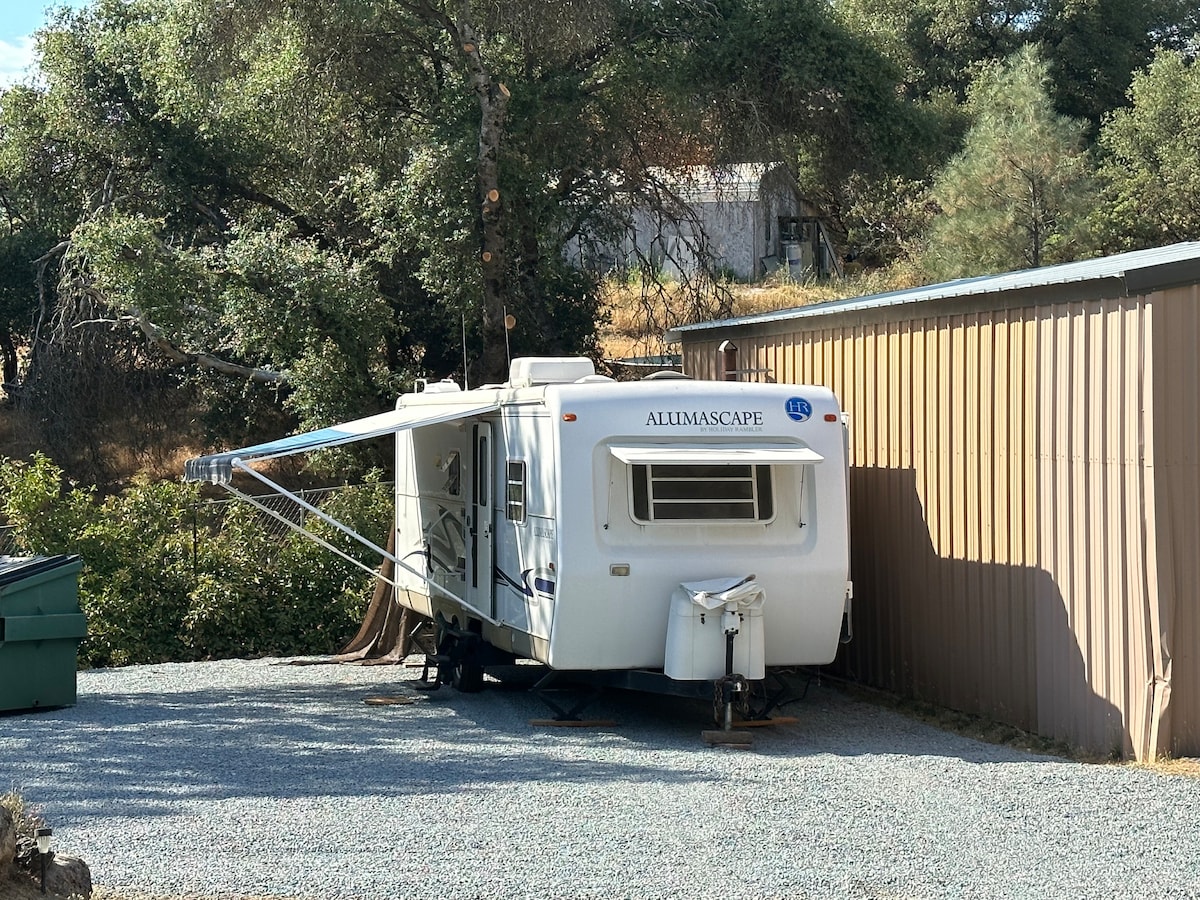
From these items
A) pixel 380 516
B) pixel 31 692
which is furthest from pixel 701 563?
pixel 380 516

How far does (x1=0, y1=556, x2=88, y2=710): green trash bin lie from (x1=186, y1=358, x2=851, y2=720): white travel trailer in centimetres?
339

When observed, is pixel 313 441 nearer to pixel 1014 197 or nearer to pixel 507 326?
pixel 507 326

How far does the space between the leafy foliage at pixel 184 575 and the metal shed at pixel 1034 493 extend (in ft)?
19.5

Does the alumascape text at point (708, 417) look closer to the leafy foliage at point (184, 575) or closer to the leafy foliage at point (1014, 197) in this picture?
the leafy foliage at point (184, 575)

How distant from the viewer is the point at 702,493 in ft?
34.6

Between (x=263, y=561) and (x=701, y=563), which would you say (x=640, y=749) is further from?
(x=263, y=561)

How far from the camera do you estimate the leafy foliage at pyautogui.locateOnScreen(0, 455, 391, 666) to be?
16.0 metres

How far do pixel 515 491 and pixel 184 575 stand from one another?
6352 millimetres

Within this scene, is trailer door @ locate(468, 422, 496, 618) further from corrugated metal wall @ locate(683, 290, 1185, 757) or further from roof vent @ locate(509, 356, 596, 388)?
corrugated metal wall @ locate(683, 290, 1185, 757)

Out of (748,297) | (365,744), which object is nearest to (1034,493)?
(365,744)

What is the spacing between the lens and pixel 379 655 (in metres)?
14.9

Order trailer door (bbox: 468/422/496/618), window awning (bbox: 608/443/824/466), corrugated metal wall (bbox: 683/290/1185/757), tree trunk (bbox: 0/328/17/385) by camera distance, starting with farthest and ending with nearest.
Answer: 1. tree trunk (bbox: 0/328/17/385)
2. trailer door (bbox: 468/422/496/618)
3. window awning (bbox: 608/443/824/466)
4. corrugated metal wall (bbox: 683/290/1185/757)

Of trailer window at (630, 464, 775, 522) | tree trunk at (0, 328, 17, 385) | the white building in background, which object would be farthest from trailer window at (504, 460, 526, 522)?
tree trunk at (0, 328, 17, 385)

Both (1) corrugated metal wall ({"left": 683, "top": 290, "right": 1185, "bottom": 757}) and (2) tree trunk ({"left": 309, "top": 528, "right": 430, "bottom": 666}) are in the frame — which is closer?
(1) corrugated metal wall ({"left": 683, "top": 290, "right": 1185, "bottom": 757})
